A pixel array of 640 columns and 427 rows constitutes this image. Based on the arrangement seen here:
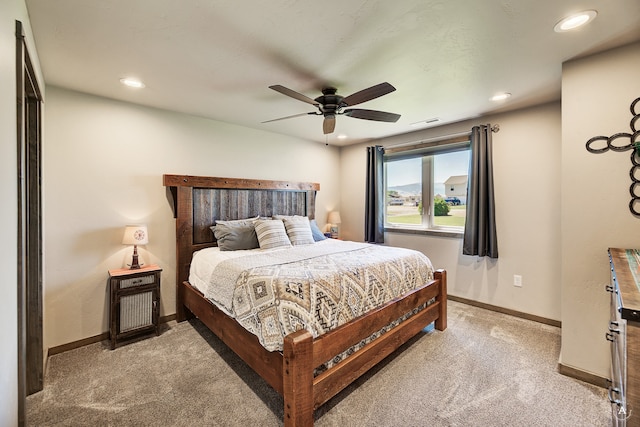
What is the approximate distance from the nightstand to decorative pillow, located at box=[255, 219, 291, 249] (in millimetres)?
1112

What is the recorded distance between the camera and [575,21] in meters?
1.60

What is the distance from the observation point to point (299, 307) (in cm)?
172

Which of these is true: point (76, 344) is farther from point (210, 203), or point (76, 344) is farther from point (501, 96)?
point (501, 96)

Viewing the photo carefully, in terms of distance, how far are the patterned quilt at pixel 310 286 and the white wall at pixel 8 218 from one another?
3.65 ft

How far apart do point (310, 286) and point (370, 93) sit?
4.92 ft

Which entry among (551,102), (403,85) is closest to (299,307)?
(403,85)

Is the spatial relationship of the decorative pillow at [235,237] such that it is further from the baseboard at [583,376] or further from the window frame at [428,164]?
the baseboard at [583,376]

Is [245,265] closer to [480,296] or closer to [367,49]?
[367,49]

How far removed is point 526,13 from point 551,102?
1.90m

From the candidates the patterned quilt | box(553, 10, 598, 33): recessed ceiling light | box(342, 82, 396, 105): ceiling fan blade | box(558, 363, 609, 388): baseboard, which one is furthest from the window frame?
box(342, 82, 396, 105): ceiling fan blade

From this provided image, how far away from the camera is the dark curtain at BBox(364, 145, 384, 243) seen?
173 inches

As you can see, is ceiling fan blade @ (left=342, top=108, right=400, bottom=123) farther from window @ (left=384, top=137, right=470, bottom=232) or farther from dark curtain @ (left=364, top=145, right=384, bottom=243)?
dark curtain @ (left=364, top=145, right=384, bottom=243)

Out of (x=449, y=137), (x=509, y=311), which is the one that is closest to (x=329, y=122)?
(x=449, y=137)

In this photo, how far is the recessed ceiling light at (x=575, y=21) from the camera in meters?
1.54
